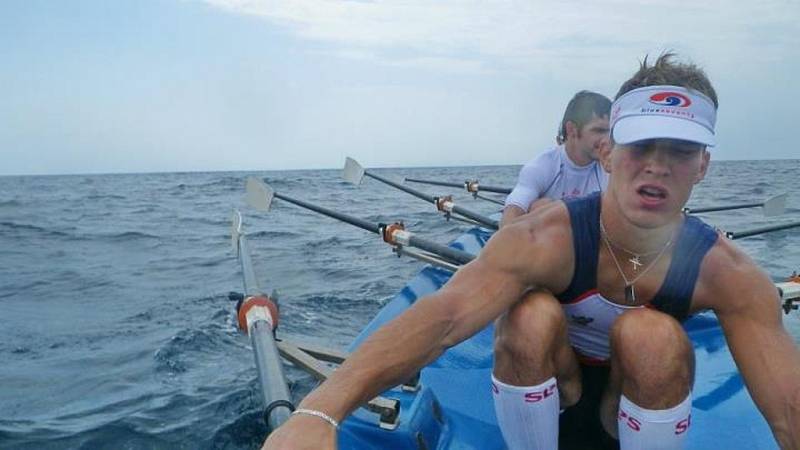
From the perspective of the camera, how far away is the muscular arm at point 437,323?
1517mm

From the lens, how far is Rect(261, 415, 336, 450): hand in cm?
137

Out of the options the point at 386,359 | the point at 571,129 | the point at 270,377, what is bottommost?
the point at 270,377

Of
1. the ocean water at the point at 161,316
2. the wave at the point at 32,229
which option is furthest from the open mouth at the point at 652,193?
the wave at the point at 32,229

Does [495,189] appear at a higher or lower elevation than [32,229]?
lower

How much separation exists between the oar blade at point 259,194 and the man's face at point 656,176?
17.2 feet

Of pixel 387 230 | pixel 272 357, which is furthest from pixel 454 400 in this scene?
pixel 387 230

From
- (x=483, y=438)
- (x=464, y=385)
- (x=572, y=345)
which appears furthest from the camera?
(x=464, y=385)

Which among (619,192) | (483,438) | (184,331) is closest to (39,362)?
(184,331)

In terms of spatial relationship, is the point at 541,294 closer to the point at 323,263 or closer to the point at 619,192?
the point at 619,192

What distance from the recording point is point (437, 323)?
1.81 metres

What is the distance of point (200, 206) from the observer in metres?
20.9

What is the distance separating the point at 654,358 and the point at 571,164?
121 inches

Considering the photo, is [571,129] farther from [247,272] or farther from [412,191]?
[412,191]

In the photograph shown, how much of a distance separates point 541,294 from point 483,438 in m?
0.91
